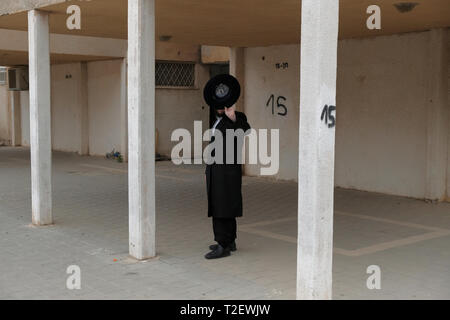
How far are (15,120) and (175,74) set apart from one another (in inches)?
323

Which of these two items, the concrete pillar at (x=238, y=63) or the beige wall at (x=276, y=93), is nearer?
the beige wall at (x=276, y=93)

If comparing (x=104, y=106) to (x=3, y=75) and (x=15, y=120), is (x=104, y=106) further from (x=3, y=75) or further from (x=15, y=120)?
(x=3, y=75)

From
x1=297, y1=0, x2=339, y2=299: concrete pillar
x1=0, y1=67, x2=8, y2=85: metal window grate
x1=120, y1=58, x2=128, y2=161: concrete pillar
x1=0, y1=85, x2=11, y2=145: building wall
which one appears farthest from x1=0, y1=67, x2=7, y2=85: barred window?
x1=297, y1=0, x2=339, y2=299: concrete pillar

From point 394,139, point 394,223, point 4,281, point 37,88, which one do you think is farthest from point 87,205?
point 394,139

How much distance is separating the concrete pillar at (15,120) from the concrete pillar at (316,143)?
18977 millimetres

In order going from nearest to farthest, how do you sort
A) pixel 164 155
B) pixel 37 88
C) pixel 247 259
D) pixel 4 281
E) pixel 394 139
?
1. pixel 4 281
2. pixel 247 259
3. pixel 37 88
4. pixel 394 139
5. pixel 164 155

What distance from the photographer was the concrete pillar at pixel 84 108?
17.7 m

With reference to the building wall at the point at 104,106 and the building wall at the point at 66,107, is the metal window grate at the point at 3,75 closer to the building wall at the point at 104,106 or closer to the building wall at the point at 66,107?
the building wall at the point at 66,107

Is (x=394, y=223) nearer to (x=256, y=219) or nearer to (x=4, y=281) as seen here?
(x=256, y=219)

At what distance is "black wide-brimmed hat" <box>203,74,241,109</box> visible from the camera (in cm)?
577

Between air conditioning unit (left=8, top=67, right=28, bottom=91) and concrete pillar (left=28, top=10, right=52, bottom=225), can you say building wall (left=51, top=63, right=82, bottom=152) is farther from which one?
concrete pillar (left=28, top=10, right=52, bottom=225)

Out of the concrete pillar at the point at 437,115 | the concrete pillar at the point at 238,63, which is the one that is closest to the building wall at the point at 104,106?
the concrete pillar at the point at 238,63

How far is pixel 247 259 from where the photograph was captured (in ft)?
19.5
